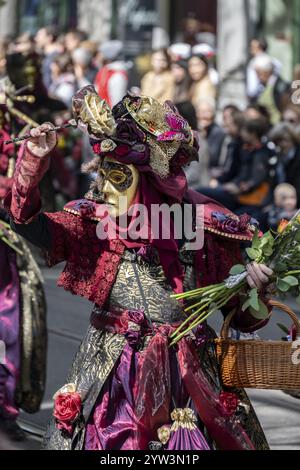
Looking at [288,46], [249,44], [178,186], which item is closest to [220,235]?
[178,186]

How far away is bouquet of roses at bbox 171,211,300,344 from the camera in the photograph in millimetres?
5238

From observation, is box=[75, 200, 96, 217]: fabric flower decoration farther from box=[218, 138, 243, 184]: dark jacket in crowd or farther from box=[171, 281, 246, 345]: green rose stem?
box=[218, 138, 243, 184]: dark jacket in crowd

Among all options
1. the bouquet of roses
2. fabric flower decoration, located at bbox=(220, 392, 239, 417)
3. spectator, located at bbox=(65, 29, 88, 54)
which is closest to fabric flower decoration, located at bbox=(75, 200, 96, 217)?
the bouquet of roses

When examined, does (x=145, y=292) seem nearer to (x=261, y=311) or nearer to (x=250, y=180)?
(x=261, y=311)

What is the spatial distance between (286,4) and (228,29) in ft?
7.41

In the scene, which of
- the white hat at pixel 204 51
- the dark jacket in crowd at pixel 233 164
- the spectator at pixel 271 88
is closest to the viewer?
the dark jacket in crowd at pixel 233 164

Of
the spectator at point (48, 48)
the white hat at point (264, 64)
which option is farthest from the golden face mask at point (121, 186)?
the spectator at point (48, 48)

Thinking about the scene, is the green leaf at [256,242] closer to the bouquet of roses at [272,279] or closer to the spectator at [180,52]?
the bouquet of roses at [272,279]

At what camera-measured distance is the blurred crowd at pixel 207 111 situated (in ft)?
39.6

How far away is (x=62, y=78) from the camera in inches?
661

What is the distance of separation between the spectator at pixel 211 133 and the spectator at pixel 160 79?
147 centimetres

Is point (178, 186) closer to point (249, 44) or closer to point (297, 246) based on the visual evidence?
point (297, 246)

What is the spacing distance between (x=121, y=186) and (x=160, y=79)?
999 cm

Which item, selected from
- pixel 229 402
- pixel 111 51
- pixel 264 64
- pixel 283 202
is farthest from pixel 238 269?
pixel 111 51
